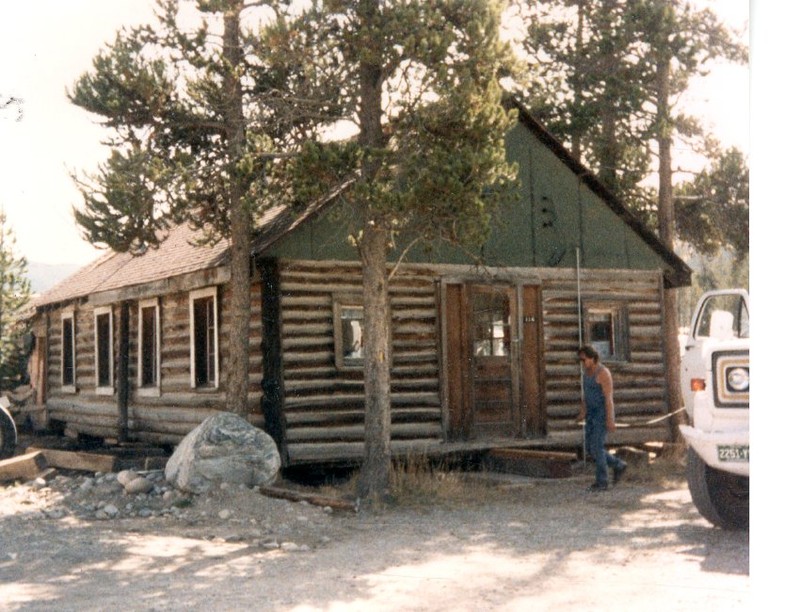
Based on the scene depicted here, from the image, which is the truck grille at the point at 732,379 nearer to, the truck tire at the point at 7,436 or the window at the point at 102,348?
the truck tire at the point at 7,436

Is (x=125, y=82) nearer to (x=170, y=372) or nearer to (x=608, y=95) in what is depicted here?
(x=170, y=372)

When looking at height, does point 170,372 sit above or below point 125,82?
below

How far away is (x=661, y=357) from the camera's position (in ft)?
52.7

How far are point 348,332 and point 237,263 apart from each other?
182 centimetres

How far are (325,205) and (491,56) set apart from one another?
3.38 m

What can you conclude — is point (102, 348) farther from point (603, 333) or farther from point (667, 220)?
point (667, 220)

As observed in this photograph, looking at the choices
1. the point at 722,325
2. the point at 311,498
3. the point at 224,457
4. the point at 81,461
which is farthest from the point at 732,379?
the point at 81,461

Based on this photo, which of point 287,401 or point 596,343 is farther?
point 596,343

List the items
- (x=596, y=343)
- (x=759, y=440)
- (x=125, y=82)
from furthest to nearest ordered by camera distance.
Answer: (x=596, y=343)
(x=125, y=82)
(x=759, y=440)

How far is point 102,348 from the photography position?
18.8m

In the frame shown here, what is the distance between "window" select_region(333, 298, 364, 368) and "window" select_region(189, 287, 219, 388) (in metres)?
2.18

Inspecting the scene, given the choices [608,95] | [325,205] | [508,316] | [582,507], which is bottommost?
[582,507]

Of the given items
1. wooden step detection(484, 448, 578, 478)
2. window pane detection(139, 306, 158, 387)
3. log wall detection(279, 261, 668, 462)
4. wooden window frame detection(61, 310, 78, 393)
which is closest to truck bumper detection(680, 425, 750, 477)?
wooden step detection(484, 448, 578, 478)

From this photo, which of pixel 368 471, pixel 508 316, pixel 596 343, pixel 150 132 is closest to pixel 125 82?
pixel 150 132
